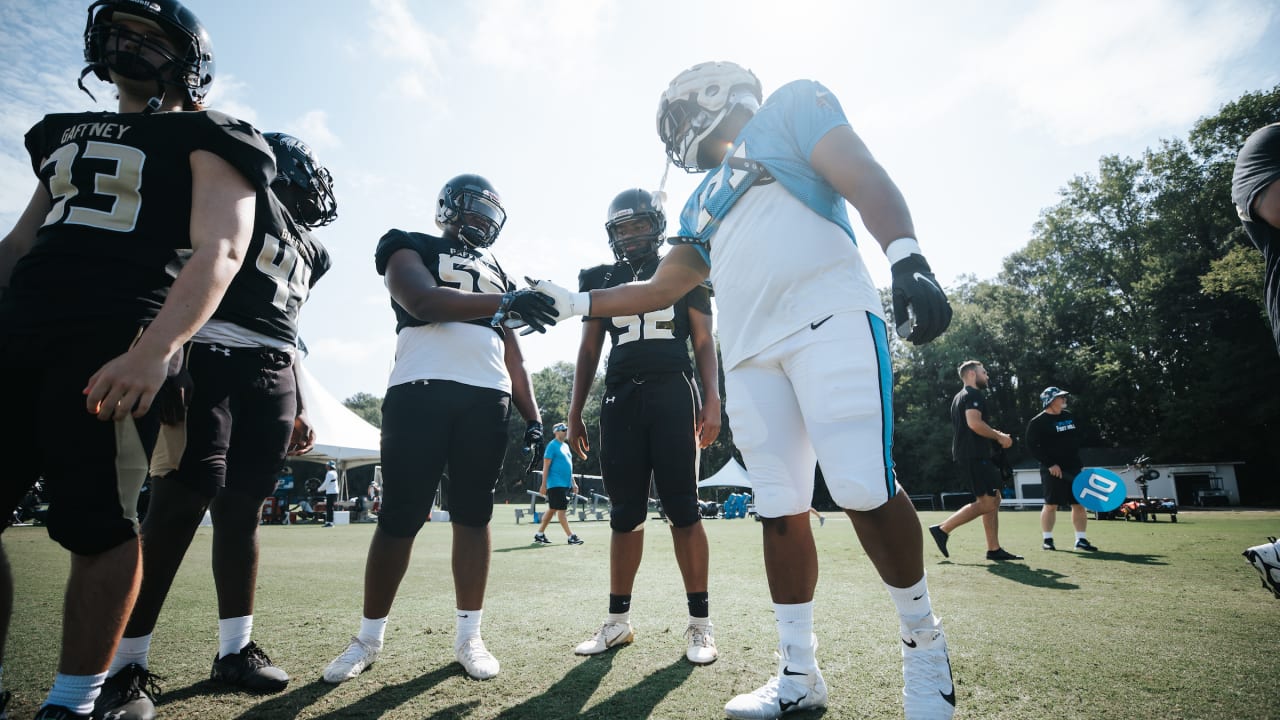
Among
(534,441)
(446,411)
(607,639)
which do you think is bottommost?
(607,639)

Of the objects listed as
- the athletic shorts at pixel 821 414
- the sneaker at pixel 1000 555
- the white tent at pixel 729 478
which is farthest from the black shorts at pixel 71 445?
the white tent at pixel 729 478

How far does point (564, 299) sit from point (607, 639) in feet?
6.52

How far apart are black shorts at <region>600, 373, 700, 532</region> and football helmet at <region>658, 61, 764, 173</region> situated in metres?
1.51

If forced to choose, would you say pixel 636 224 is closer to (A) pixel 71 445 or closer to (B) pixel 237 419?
(B) pixel 237 419

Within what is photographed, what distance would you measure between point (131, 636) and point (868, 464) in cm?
301

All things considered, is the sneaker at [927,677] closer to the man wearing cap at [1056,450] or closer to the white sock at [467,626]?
the white sock at [467,626]

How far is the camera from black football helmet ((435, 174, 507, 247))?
3.76 meters

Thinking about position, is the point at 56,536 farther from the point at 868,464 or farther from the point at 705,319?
the point at 705,319

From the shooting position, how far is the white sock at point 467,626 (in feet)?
10.2

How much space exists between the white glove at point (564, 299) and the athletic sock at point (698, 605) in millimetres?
1796

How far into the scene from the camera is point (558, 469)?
12273 millimetres

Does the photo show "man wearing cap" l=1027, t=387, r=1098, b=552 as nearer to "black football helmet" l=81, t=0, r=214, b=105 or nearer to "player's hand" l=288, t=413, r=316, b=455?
"player's hand" l=288, t=413, r=316, b=455

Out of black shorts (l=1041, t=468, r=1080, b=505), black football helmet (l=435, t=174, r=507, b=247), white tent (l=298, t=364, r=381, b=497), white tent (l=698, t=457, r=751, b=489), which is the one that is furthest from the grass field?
white tent (l=698, t=457, r=751, b=489)

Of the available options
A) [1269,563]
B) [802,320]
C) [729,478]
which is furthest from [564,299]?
[729,478]
